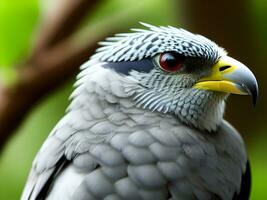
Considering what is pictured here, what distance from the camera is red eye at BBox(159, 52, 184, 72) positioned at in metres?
3.64

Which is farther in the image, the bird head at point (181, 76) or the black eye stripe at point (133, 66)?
the black eye stripe at point (133, 66)

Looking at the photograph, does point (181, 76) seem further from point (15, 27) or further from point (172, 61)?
point (15, 27)

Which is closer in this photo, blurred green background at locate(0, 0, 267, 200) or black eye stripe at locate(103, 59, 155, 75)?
black eye stripe at locate(103, 59, 155, 75)

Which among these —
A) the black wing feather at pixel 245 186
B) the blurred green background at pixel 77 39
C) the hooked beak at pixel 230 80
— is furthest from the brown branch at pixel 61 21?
the black wing feather at pixel 245 186

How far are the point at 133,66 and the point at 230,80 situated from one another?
558mm

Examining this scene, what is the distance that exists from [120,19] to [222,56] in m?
1.96

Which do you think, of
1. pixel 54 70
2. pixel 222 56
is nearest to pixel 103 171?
pixel 222 56

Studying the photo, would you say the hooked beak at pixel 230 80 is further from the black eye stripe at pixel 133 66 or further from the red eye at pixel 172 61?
the black eye stripe at pixel 133 66

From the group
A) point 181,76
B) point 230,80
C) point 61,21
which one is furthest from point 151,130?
point 61,21

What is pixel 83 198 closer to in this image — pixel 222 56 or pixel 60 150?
pixel 60 150

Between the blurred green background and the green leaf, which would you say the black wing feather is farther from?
the green leaf

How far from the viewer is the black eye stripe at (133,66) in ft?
12.2

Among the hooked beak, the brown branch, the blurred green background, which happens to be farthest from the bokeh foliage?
the hooked beak

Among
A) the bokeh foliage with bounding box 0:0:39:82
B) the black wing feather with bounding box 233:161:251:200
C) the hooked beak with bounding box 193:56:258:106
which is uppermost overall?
the hooked beak with bounding box 193:56:258:106
